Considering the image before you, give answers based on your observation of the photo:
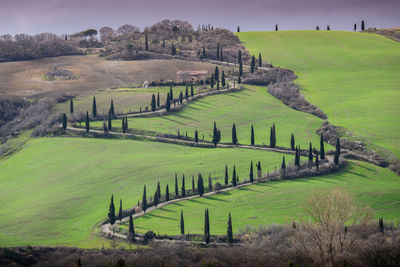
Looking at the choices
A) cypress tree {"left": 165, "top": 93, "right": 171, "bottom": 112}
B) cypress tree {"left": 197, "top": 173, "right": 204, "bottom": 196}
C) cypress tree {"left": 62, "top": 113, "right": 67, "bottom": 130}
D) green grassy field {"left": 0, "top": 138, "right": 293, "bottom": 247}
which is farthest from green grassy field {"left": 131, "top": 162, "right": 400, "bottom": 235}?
cypress tree {"left": 62, "top": 113, "right": 67, "bottom": 130}

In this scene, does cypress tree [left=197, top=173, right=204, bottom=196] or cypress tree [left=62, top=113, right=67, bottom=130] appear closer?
cypress tree [left=197, top=173, right=204, bottom=196]

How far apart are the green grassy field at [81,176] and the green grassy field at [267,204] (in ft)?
27.1

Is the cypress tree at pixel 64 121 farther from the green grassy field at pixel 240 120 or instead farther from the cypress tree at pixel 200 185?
the cypress tree at pixel 200 185

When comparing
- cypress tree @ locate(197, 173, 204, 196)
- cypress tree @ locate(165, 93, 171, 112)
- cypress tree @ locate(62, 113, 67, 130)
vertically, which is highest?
cypress tree @ locate(165, 93, 171, 112)

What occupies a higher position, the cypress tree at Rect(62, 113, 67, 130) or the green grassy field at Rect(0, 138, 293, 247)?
the cypress tree at Rect(62, 113, 67, 130)

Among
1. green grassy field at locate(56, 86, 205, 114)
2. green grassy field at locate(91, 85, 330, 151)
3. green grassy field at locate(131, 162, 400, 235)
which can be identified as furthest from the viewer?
green grassy field at locate(56, 86, 205, 114)

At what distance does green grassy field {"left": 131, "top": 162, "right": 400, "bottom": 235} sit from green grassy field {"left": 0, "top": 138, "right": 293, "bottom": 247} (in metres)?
8.27

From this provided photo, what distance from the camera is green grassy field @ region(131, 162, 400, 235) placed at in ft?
365

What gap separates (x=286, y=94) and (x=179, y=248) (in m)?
105

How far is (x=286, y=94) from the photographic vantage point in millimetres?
193500

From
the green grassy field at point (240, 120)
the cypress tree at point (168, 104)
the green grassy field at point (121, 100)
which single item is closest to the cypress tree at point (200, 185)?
the green grassy field at point (240, 120)

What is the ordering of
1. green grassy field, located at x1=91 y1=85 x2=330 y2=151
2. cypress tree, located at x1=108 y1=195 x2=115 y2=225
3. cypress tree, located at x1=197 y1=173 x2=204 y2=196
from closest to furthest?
cypress tree, located at x1=108 y1=195 x2=115 y2=225, cypress tree, located at x1=197 y1=173 x2=204 y2=196, green grassy field, located at x1=91 y1=85 x2=330 y2=151

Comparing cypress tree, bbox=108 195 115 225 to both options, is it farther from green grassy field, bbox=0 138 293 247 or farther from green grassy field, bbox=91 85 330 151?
green grassy field, bbox=91 85 330 151

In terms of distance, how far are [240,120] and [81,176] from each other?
1997 inches
